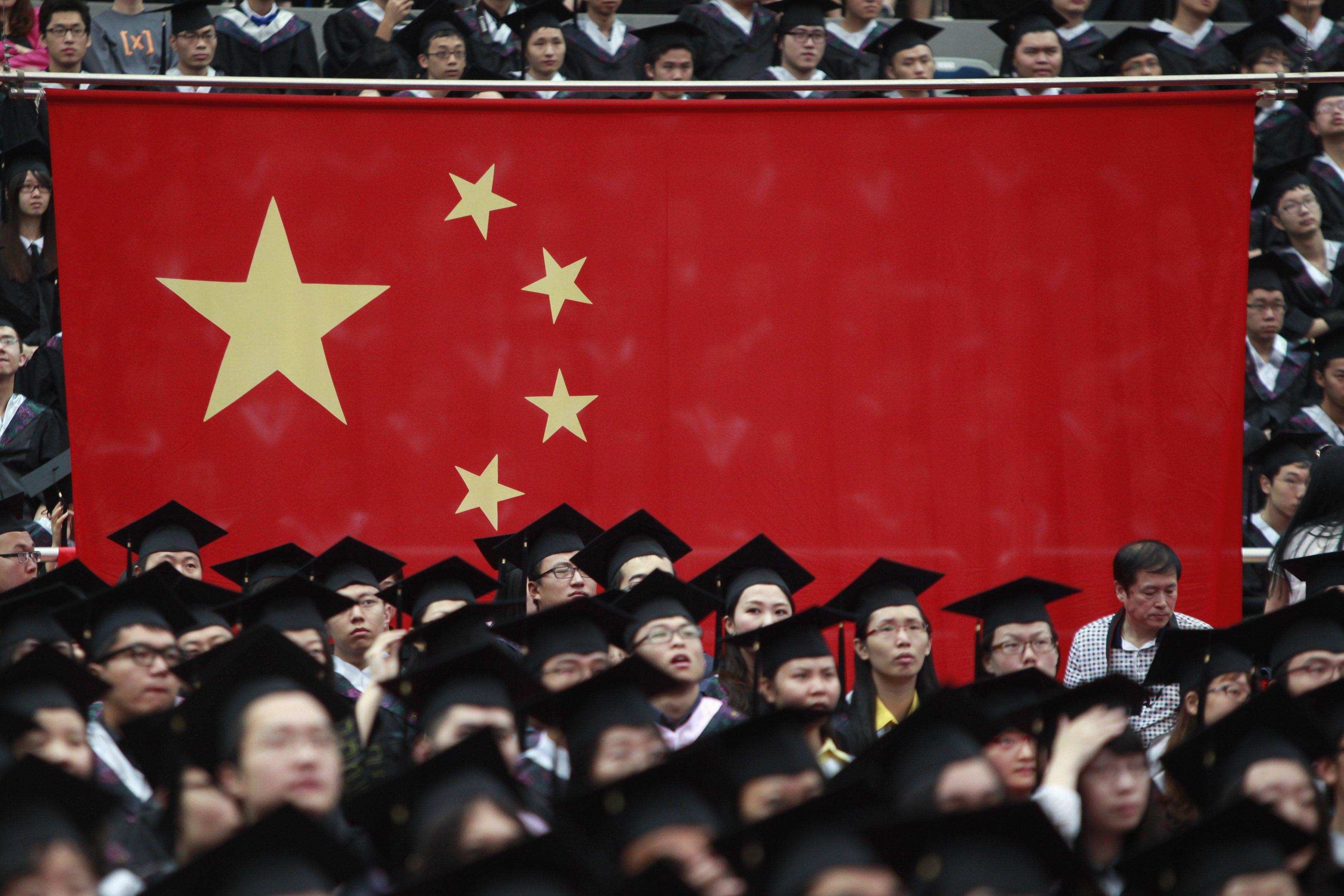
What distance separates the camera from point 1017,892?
3.04m

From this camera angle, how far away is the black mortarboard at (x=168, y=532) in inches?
231

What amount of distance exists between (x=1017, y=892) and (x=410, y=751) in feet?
6.10

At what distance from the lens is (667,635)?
4918 millimetres

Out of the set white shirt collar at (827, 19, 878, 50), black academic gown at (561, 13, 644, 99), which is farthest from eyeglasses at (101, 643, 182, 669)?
white shirt collar at (827, 19, 878, 50)

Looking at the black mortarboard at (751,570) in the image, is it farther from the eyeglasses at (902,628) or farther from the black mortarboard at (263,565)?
the black mortarboard at (263,565)

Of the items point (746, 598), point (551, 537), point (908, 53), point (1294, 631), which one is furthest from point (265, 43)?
point (1294, 631)

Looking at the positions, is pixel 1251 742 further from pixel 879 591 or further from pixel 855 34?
pixel 855 34

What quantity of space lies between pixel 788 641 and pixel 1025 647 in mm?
915

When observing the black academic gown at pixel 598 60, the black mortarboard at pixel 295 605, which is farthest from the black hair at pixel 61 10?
the black mortarboard at pixel 295 605

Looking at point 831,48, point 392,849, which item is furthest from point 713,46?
point 392,849

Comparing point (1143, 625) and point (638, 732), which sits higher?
point (638, 732)

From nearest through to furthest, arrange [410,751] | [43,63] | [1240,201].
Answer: [410,751] → [1240,201] → [43,63]

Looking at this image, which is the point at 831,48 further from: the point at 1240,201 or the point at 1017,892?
the point at 1017,892

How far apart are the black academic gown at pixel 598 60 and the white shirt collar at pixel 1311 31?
3.63 metres
